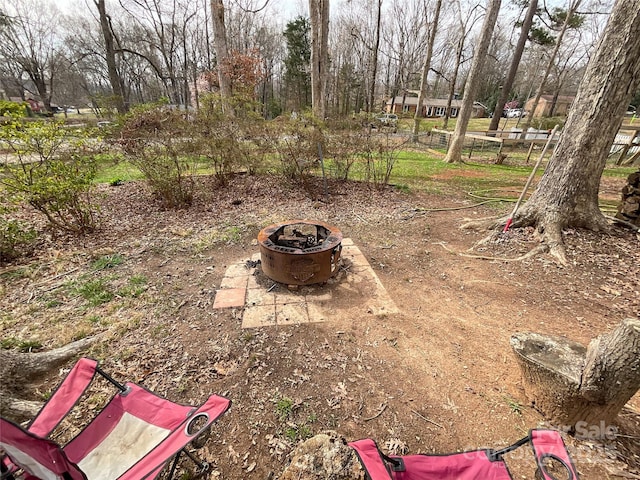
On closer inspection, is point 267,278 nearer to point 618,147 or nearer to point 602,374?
point 602,374

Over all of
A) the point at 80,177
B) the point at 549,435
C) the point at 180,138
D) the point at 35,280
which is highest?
the point at 180,138

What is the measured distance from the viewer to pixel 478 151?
1463 centimetres

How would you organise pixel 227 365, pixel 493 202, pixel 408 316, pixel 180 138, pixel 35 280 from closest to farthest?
pixel 227 365 < pixel 408 316 < pixel 35 280 < pixel 180 138 < pixel 493 202

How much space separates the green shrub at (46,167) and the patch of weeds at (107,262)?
1.15 meters

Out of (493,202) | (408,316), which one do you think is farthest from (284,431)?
(493,202)

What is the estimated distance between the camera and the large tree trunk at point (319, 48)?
8531mm

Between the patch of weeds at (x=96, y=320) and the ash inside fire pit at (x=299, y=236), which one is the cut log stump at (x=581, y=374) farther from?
the patch of weeds at (x=96, y=320)

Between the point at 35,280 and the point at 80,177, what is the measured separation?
1.66 meters

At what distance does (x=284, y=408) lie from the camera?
204 centimetres

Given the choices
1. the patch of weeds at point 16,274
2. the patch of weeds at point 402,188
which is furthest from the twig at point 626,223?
the patch of weeds at point 16,274

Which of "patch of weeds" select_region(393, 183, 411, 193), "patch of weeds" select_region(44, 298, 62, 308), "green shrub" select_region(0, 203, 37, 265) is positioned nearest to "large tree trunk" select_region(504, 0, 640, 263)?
"patch of weeds" select_region(393, 183, 411, 193)

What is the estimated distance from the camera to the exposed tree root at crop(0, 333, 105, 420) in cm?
176

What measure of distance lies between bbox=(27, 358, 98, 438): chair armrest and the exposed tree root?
43cm

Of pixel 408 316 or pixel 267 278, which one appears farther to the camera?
pixel 267 278
